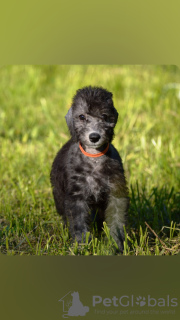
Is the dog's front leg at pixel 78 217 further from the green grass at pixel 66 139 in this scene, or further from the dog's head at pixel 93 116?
the dog's head at pixel 93 116

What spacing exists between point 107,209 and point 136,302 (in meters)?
1.12

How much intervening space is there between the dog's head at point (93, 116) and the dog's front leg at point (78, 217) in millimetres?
541

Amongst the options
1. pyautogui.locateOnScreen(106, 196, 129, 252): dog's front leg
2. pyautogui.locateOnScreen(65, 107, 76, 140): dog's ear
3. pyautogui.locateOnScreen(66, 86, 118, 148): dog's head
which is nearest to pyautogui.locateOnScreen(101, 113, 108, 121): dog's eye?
pyautogui.locateOnScreen(66, 86, 118, 148): dog's head

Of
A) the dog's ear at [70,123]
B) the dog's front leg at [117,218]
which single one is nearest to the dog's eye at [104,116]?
the dog's ear at [70,123]

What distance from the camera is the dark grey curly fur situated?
387 cm

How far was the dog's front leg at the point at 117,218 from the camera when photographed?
13.1 feet

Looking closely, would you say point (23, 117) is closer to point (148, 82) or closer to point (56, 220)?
point (148, 82)

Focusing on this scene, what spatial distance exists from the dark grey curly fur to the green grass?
0.51 ft

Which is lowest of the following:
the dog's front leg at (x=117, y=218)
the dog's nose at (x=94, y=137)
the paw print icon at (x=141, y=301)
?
the paw print icon at (x=141, y=301)

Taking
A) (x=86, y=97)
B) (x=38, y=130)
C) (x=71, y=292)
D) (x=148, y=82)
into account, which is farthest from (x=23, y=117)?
(x=71, y=292)

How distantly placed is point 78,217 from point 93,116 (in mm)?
885

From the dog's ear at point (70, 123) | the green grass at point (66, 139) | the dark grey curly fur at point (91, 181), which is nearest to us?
the dark grey curly fur at point (91, 181)

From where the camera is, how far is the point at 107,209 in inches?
159

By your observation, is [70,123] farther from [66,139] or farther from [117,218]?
[66,139]
